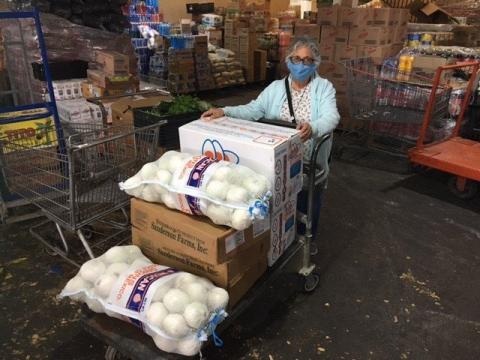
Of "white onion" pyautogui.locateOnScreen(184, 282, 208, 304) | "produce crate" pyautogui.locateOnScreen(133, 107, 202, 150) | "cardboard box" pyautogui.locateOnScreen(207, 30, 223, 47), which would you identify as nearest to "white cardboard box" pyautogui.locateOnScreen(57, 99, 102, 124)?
"produce crate" pyautogui.locateOnScreen(133, 107, 202, 150)

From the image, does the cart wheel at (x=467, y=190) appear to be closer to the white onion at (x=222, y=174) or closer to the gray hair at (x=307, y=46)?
the gray hair at (x=307, y=46)

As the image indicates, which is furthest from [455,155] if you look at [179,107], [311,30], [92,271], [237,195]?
[92,271]

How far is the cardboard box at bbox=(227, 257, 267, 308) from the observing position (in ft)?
6.43

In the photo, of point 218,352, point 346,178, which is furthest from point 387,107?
point 218,352

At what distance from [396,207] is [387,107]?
1.34 meters

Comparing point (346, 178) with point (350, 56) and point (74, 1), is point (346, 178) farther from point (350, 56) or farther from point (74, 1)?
point (74, 1)

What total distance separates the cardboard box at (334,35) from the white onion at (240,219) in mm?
4736

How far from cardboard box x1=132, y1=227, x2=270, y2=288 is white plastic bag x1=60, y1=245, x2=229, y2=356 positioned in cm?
7

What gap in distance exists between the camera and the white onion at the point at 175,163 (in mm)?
1937

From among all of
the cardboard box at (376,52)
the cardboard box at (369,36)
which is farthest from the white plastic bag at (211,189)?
the cardboard box at (369,36)

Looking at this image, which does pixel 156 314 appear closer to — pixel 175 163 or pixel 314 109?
pixel 175 163

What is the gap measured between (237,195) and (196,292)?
0.45 metres

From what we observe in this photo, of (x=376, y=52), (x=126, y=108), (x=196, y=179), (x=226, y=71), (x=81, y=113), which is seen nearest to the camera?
(x=196, y=179)

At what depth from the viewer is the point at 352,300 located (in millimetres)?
2697
